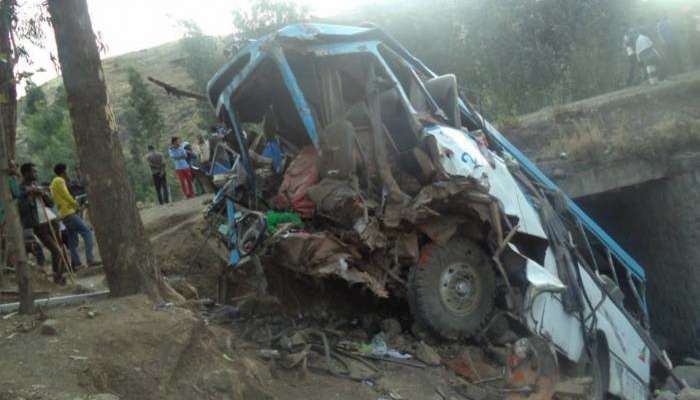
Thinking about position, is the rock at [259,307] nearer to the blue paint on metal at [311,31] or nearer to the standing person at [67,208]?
the blue paint on metal at [311,31]

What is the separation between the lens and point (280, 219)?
216 inches

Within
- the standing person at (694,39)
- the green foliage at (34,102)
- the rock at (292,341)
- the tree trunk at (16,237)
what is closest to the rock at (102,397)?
the tree trunk at (16,237)

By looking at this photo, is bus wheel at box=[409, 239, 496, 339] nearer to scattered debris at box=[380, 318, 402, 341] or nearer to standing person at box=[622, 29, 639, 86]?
scattered debris at box=[380, 318, 402, 341]

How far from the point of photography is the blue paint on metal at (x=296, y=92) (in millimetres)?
5266

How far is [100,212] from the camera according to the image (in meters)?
4.64

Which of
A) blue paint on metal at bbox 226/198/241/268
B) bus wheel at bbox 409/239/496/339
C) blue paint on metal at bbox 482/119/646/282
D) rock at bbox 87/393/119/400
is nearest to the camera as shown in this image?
rock at bbox 87/393/119/400

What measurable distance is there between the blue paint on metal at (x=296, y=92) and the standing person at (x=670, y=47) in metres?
11.2

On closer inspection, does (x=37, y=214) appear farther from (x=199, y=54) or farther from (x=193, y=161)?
(x=199, y=54)

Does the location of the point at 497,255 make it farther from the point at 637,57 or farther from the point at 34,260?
the point at 637,57

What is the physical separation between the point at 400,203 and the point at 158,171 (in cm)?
998

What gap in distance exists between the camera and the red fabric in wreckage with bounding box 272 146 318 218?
5.58 m

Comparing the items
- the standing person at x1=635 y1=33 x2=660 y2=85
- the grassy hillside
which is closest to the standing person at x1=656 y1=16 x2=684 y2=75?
the standing person at x1=635 y1=33 x2=660 y2=85

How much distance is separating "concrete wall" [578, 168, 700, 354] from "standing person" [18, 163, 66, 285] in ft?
24.3

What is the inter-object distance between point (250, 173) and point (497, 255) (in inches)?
90.0
